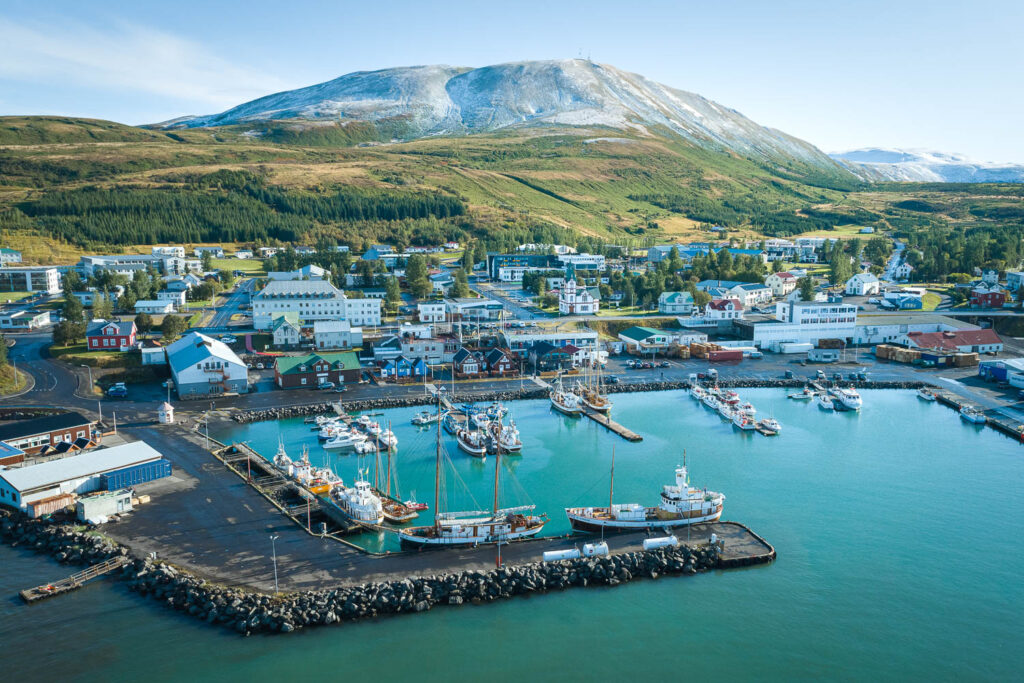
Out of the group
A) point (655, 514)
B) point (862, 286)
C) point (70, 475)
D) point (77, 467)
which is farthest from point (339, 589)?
point (862, 286)

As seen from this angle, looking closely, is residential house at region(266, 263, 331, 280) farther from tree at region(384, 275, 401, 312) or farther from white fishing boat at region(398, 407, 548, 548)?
white fishing boat at region(398, 407, 548, 548)

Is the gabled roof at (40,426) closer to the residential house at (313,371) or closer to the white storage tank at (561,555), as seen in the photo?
the residential house at (313,371)

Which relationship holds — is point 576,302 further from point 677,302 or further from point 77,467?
point 77,467

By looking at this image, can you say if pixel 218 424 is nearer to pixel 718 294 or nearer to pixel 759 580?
pixel 759 580

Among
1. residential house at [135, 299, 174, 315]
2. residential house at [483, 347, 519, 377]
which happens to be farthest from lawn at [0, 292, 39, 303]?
residential house at [483, 347, 519, 377]

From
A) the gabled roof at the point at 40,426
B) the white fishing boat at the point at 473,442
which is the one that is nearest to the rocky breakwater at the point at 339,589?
the gabled roof at the point at 40,426

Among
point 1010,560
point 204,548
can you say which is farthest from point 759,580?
point 204,548
